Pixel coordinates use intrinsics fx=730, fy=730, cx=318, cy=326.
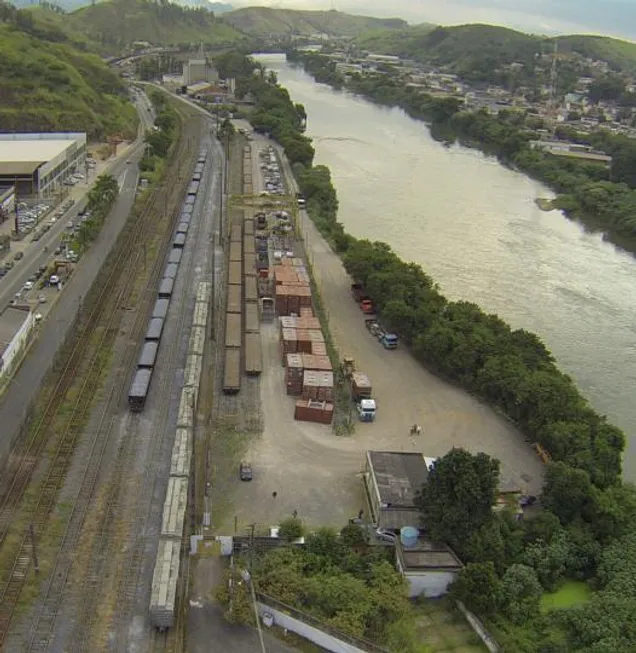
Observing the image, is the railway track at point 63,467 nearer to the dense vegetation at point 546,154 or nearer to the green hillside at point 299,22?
the dense vegetation at point 546,154

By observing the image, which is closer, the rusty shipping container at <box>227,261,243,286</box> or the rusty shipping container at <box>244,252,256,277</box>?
the rusty shipping container at <box>227,261,243,286</box>

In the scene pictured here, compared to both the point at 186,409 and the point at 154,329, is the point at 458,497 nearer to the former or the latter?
the point at 186,409

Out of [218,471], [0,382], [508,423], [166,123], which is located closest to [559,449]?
[508,423]

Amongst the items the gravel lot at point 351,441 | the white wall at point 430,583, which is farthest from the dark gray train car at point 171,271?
the white wall at point 430,583

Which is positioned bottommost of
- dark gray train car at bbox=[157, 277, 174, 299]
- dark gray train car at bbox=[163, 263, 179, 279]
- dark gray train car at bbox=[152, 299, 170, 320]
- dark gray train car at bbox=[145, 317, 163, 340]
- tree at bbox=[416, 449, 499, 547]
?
dark gray train car at bbox=[163, 263, 179, 279]

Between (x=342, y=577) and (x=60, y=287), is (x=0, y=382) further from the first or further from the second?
(x=342, y=577)

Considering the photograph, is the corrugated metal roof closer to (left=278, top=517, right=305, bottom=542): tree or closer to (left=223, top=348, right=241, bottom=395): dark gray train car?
(left=223, top=348, right=241, bottom=395): dark gray train car

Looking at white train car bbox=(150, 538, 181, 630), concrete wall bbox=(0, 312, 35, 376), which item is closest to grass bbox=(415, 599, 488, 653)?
white train car bbox=(150, 538, 181, 630)
